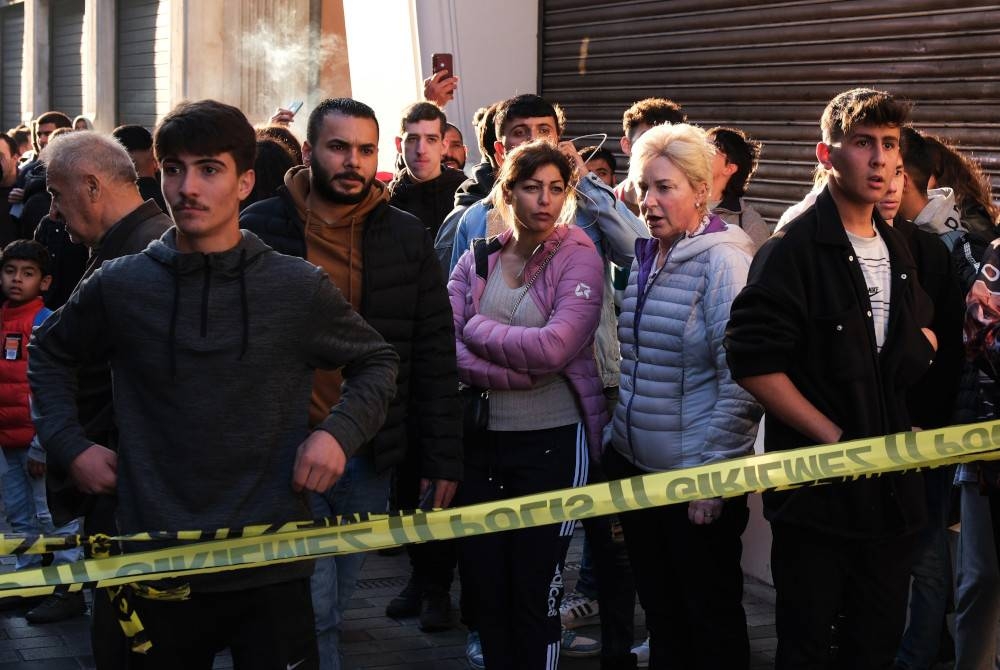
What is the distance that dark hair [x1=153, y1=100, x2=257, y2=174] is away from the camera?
333cm

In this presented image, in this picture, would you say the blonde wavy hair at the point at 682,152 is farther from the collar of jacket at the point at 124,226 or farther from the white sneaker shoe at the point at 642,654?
the white sneaker shoe at the point at 642,654

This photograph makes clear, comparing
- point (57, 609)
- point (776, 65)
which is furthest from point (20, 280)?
point (776, 65)

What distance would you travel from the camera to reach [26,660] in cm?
566

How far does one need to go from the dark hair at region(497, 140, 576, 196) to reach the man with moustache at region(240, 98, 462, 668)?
530 mm

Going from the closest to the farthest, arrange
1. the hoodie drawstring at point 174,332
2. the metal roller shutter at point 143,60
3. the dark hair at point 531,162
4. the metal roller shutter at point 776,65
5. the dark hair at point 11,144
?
1. the hoodie drawstring at point 174,332
2. the dark hair at point 531,162
3. the metal roller shutter at point 776,65
4. the dark hair at point 11,144
5. the metal roller shutter at point 143,60

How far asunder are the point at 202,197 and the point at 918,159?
2.97 metres

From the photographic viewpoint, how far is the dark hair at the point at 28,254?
6.82 m

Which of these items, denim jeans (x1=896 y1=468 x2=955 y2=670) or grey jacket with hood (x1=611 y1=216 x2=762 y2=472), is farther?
denim jeans (x1=896 y1=468 x2=955 y2=670)

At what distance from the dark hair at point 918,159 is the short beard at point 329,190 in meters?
2.05

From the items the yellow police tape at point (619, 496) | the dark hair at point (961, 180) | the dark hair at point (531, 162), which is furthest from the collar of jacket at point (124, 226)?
the dark hair at point (961, 180)

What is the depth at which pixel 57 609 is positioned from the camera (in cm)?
623

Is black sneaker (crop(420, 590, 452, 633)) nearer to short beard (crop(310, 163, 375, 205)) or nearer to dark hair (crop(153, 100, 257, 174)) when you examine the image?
short beard (crop(310, 163, 375, 205))

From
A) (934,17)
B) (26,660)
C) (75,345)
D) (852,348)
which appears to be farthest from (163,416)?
(934,17)

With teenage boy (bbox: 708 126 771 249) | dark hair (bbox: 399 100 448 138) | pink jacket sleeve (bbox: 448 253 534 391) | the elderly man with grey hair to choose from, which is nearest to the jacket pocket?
pink jacket sleeve (bbox: 448 253 534 391)
